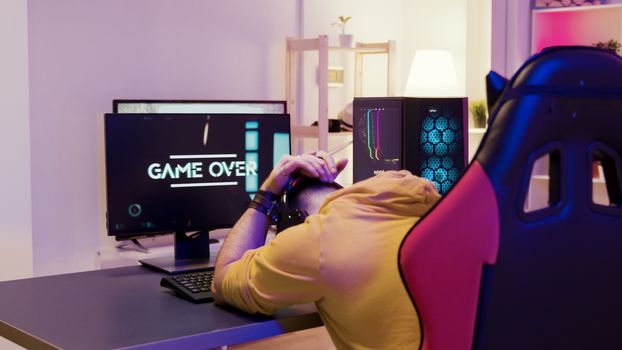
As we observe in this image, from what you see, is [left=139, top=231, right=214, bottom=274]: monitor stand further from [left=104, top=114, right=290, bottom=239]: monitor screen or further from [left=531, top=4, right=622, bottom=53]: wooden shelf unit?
[left=531, top=4, right=622, bottom=53]: wooden shelf unit

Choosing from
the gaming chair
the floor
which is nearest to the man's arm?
the gaming chair

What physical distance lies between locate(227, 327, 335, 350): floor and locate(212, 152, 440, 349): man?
260 cm

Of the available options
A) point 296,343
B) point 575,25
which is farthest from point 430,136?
point 575,25

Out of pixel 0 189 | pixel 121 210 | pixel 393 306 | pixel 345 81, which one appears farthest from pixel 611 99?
pixel 345 81

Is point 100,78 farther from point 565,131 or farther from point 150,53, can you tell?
point 565,131

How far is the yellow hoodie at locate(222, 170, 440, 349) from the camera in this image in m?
1.51

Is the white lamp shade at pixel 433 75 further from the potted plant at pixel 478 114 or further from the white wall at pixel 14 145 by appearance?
the white wall at pixel 14 145

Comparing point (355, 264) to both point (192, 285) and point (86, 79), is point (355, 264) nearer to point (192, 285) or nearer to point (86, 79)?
point (192, 285)

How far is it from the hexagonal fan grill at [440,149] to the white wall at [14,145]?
1803 mm

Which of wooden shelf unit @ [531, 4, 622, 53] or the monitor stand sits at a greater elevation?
wooden shelf unit @ [531, 4, 622, 53]

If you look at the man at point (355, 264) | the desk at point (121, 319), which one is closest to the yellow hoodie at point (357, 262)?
the man at point (355, 264)

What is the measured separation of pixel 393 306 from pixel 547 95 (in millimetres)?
546

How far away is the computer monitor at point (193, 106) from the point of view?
365 centimetres

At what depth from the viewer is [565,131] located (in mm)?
1127
